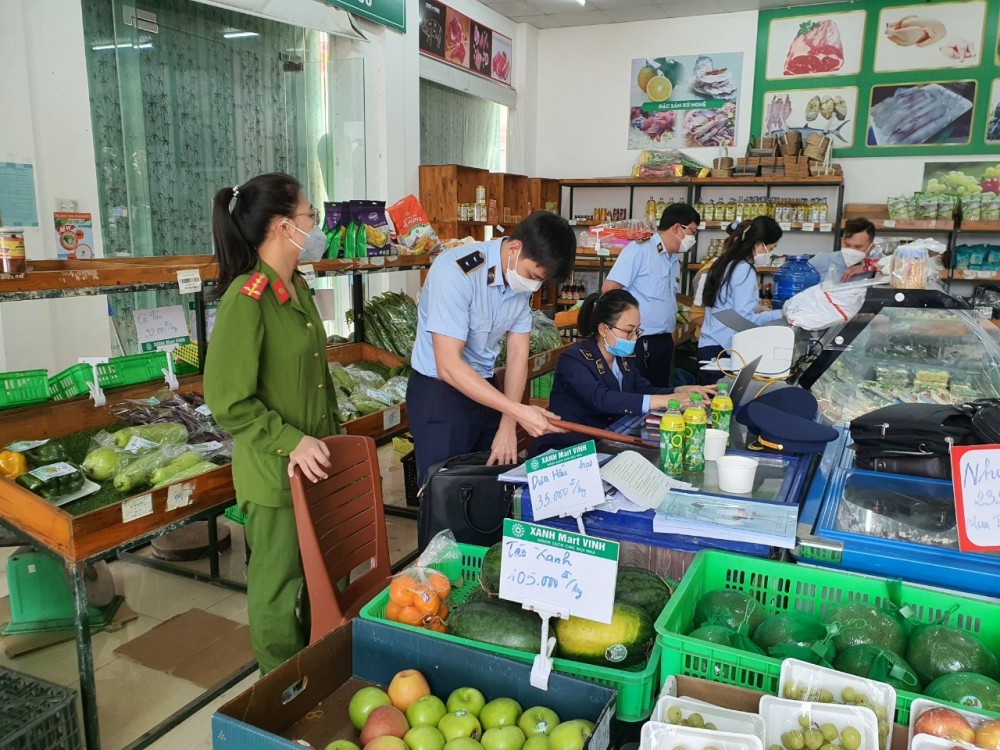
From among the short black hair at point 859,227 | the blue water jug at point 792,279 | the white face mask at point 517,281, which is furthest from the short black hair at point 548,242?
the short black hair at point 859,227

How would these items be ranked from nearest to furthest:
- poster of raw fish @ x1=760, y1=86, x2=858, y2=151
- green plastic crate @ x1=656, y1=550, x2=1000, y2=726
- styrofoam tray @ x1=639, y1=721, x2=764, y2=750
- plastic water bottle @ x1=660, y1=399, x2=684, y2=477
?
1. styrofoam tray @ x1=639, y1=721, x2=764, y2=750
2. green plastic crate @ x1=656, y1=550, x2=1000, y2=726
3. plastic water bottle @ x1=660, y1=399, x2=684, y2=477
4. poster of raw fish @ x1=760, y1=86, x2=858, y2=151

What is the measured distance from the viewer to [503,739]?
1189 mm

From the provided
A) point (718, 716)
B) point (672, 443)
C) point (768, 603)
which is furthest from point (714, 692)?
point (672, 443)

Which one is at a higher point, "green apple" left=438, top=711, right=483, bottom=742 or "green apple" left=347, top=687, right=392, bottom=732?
"green apple" left=438, top=711, right=483, bottom=742

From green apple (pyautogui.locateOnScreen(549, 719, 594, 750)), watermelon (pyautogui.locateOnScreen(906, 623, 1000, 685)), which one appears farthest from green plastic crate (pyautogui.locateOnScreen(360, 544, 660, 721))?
watermelon (pyautogui.locateOnScreen(906, 623, 1000, 685))

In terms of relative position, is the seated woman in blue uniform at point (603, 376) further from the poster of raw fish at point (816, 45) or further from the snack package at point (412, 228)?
the poster of raw fish at point (816, 45)

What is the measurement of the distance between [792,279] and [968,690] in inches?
227

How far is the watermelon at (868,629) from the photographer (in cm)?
135

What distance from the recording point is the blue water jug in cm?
635

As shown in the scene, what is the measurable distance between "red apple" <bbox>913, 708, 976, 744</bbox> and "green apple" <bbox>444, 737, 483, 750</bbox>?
65 centimetres

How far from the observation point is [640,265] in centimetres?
478

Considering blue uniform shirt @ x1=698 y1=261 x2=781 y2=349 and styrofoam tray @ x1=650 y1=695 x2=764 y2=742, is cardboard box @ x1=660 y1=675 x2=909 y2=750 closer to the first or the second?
styrofoam tray @ x1=650 y1=695 x2=764 y2=742

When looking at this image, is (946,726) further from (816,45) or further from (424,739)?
(816,45)

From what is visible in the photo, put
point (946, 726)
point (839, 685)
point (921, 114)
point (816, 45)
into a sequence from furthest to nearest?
point (816, 45), point (921, 114), point (839, 685), point (946, 726)
